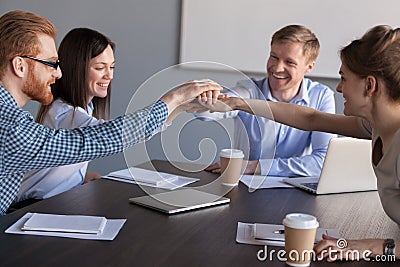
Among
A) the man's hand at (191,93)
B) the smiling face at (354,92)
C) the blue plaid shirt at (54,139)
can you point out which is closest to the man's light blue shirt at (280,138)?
the man's hand at (191,93)

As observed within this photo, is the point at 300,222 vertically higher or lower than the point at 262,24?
lower

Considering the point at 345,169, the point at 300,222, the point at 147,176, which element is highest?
the point at 300,222

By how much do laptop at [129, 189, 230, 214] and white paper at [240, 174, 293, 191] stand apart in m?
0.23

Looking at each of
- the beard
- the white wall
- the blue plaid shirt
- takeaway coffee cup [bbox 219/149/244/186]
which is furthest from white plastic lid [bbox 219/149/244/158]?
the white wall

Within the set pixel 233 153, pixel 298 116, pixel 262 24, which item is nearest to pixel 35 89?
pixel 233 153

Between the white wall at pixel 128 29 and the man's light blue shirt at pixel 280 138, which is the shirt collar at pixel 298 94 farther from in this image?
the white wall at pixel 128 29

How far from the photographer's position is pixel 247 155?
2.24m

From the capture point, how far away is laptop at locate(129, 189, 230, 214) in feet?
5.98

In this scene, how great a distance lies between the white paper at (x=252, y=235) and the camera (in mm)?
1551

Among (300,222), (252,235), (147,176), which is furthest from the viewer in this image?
(147,176)

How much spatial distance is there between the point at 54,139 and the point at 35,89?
314 millimetres

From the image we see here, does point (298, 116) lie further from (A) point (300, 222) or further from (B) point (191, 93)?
(A) point (300, 222)

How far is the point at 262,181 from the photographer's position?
224cm

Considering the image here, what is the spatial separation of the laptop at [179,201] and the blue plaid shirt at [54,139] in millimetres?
200
